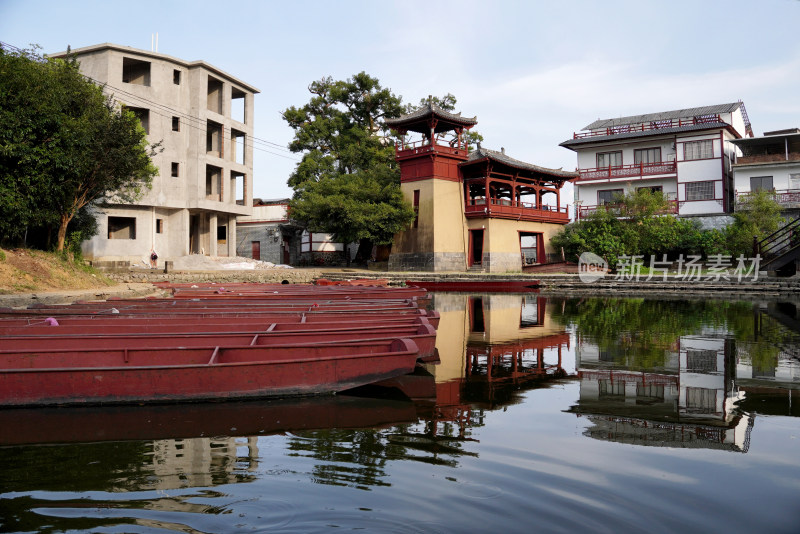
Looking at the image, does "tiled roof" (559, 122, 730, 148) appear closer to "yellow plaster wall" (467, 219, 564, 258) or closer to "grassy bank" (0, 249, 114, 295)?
"yellow plaster wall" (467, 219, 564, 258)

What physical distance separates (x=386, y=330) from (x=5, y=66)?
45.8ft

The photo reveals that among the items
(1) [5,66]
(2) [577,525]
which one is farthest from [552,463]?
(1) [5,66]

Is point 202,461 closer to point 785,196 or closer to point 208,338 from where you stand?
point 208,338

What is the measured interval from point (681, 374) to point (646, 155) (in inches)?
1281

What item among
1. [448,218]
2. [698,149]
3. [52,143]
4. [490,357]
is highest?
[698,149]

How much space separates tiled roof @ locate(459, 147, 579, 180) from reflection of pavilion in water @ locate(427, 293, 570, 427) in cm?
1519

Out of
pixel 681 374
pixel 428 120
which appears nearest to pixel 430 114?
pixel 428 120

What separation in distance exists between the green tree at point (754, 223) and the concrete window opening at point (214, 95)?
28.8 m

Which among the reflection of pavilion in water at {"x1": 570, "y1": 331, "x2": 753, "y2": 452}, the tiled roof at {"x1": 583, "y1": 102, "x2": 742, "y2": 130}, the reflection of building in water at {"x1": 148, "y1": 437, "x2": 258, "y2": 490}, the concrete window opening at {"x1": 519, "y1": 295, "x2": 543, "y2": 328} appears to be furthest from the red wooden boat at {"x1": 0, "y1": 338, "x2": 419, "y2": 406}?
the tiled roof at {"x1": 583, "y1": 102, "x2": 742, "y2": 130}

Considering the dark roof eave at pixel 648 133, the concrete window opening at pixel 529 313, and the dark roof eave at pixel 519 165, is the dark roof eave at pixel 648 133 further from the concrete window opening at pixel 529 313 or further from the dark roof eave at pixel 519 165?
the concrete window opening at pixel 529 313

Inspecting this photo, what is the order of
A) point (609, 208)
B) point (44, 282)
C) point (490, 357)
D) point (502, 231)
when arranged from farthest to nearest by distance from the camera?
1. point (502, 231)
2. point (609, 208)
3. point (44, 282)
4. point (490, 357)

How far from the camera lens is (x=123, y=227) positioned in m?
29.4

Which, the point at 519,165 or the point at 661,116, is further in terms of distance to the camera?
the point at 661,116

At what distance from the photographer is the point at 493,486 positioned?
383 cm
